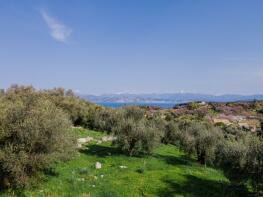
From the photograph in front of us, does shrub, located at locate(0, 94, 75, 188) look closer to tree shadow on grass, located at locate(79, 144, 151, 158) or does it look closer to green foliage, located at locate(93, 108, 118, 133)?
tree shadow on grass, located at locate(79, 144, 151, 158)

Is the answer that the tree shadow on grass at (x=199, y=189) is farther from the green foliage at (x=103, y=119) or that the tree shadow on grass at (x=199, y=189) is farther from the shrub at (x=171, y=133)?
the green foliage at (x=103, y=119)

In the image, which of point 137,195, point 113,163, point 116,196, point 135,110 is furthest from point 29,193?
point 135,110

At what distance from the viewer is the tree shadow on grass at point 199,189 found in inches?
941

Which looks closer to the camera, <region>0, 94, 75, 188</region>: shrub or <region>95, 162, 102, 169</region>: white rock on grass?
<region>0, 94, 75, 188</region>: shrub

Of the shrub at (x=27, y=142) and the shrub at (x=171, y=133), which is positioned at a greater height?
the shrub at (x=27, y=142)

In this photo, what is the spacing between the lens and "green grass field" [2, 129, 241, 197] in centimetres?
2142

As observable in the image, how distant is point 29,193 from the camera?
1906 centimetres

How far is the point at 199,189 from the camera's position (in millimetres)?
25375

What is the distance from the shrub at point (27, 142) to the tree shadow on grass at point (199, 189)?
351 inches

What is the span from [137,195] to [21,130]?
9484mm

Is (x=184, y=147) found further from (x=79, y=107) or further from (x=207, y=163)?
(x=79, y=107)

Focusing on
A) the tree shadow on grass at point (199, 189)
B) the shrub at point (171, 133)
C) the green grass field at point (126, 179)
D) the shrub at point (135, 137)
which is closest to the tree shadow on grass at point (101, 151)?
the green grass field at point (126, 179)

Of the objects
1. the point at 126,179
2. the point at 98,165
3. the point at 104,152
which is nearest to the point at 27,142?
the point at 126,179

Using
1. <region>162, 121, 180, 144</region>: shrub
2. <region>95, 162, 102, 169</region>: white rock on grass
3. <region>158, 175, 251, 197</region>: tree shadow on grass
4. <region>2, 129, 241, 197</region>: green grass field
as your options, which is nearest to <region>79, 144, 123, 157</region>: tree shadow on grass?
<region>2, 129, 241, 197</region>: green grass field
